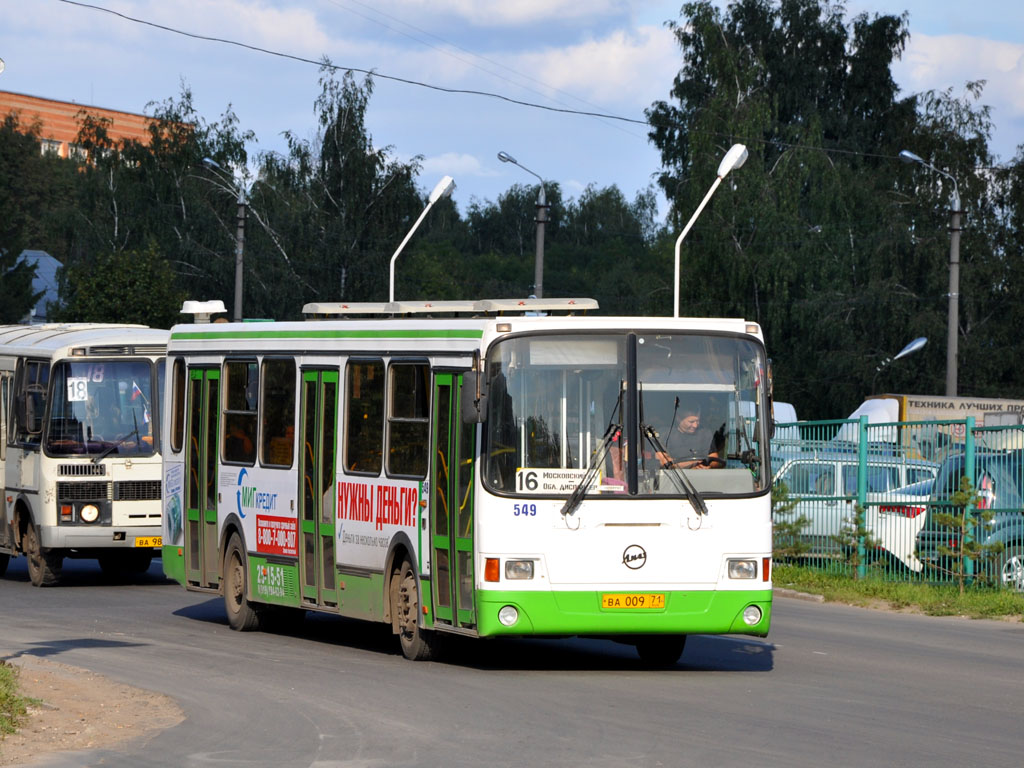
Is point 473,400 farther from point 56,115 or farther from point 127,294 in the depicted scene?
point 56,115

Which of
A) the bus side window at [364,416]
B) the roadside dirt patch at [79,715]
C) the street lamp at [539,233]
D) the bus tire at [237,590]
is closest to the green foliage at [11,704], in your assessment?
the roadside dirt patch at [79,715]

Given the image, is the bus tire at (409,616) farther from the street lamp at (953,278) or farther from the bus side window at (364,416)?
the street lamp at (953,278)

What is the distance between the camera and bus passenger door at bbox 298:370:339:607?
15.1 metres

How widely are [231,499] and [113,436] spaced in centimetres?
512

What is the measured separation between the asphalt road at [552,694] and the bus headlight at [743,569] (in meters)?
0.74

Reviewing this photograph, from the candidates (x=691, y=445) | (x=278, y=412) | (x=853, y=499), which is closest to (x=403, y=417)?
(x=278, y=412)

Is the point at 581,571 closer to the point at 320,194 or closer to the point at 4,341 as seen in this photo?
the point at 4,341

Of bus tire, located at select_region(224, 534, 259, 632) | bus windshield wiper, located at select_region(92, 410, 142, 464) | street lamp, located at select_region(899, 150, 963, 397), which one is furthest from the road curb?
street lamp, located at select_region(899, 150, 963, 397)

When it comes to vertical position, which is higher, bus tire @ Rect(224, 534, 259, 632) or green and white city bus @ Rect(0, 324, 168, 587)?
green and white city bus @ Rect(0, 324, 168, 587)

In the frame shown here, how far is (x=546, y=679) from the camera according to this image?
12.8 m

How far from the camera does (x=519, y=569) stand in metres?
12.7

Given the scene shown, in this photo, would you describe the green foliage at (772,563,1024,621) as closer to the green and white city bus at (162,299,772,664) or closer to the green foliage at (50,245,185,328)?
the green and white city bus at (162,299,772,664)

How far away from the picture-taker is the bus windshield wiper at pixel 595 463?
Answer: 12711mm

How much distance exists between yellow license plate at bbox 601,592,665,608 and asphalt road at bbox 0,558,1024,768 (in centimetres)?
54
